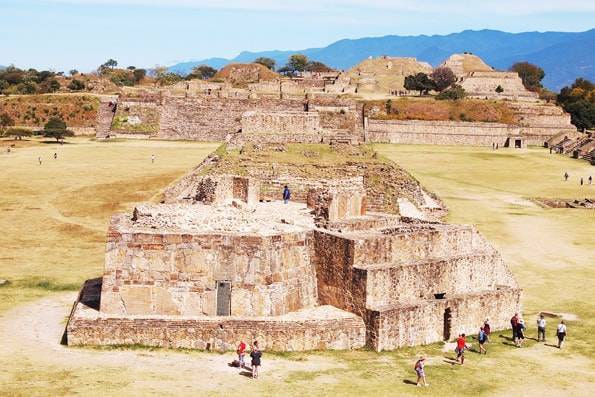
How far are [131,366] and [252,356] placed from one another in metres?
2.84

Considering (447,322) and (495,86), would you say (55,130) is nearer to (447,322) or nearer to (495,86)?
(447,322)

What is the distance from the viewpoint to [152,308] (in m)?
21.7

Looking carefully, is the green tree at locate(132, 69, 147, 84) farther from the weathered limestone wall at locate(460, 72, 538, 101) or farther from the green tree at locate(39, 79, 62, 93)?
the weathered limestone wall at locate(460, 72, 538, 101)

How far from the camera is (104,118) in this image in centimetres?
8600

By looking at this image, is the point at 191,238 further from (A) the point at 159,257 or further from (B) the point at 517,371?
(B) the point at 517,371

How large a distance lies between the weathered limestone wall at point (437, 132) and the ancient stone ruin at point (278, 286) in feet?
209

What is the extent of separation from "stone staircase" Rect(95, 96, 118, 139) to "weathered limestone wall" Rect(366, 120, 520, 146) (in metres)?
26.9

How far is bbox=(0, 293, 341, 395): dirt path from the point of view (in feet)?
58.4

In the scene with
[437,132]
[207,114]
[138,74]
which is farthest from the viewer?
[138,74]

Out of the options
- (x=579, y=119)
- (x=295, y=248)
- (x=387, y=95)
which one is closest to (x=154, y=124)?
(x=387, y=95)

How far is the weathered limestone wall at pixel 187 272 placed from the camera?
21453 mm

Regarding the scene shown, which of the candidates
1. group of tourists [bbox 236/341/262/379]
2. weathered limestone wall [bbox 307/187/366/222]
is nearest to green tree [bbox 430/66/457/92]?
weathered limestone wall [bbox 307/187/366/222]

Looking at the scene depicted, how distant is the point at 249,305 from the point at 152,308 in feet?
8.37

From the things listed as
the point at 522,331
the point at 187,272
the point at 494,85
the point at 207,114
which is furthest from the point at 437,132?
the point at 187,272
